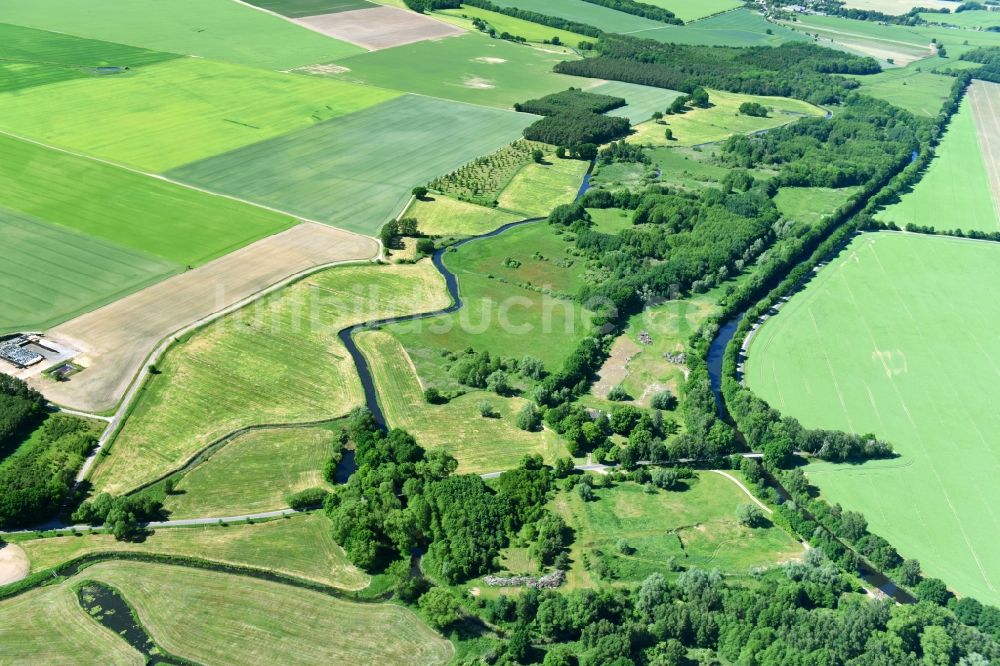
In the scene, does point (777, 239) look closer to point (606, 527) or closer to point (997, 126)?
point (606, 527)

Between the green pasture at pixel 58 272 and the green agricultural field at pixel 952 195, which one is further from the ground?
the green agricultural field at pixel 952 195

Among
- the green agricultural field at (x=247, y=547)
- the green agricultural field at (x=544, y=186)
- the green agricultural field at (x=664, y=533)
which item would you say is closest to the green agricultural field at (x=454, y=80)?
the green agricultural field at (x=544, y=186)

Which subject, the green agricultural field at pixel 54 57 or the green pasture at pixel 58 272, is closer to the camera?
the green pasture at pixel 58 272

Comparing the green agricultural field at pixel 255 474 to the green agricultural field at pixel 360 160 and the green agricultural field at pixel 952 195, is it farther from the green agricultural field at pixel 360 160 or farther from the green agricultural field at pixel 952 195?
the green agricultural field at pixel 952 195

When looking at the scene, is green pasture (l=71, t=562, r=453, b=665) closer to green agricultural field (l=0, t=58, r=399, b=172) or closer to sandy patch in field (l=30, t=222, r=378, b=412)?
sandy patch in field (l=30, t=222, r=378, b=412)

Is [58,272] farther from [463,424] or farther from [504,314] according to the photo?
[463,424]

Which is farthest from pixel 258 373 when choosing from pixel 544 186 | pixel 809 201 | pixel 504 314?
pixel 809 201
